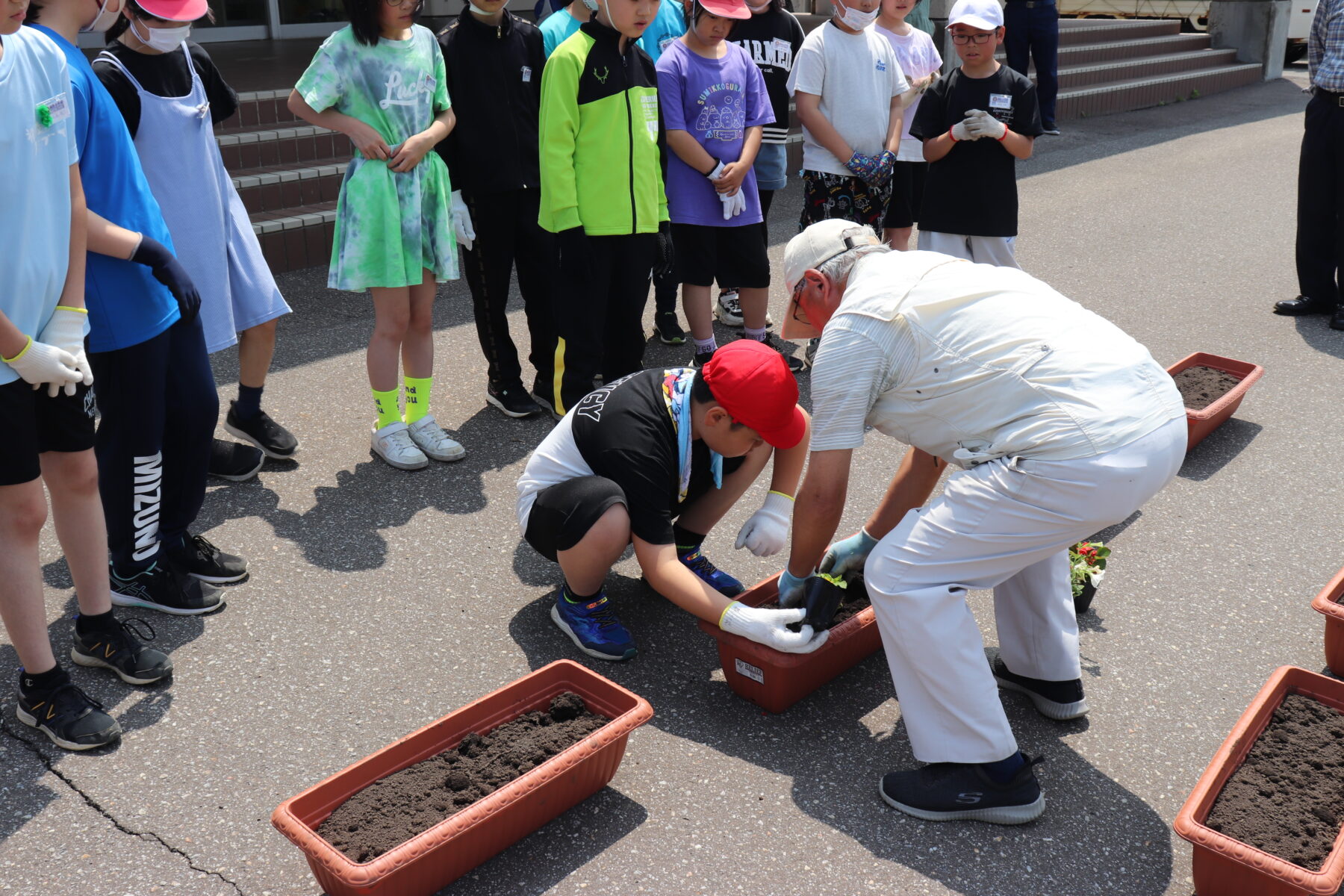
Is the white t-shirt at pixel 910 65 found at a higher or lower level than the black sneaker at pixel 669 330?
higher

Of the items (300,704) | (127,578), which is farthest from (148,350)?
(300,704)

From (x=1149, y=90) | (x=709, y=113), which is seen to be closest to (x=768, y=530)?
(x=709, y=113)

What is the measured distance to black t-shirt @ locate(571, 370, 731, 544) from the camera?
10.1 feet

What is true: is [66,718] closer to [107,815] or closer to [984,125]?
[107,815]

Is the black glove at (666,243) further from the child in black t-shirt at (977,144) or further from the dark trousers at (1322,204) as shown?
the dark trousers at (1322,204)

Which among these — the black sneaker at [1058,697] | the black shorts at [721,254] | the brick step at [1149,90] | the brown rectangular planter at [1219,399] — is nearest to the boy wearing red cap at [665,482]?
the black sneaker at [1058,697]

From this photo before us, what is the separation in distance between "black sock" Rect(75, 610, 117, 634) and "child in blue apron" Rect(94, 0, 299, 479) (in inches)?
40.2

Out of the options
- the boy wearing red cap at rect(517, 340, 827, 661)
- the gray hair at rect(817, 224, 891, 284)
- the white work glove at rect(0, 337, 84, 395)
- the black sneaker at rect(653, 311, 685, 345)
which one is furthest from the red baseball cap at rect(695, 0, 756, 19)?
the white work glove at rect(0, 337, 84, 395)

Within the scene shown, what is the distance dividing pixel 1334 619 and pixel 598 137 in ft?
10.0

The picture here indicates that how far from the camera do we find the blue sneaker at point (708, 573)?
11.7ft

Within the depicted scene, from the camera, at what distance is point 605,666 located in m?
3.32

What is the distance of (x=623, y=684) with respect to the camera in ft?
10.6

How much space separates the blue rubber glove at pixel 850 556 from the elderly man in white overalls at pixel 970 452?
0.54 metres

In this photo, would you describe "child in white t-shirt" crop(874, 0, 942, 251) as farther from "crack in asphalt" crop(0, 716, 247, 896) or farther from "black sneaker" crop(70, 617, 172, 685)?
"crack in asphalt" crop(0, 716, 247, 896)
